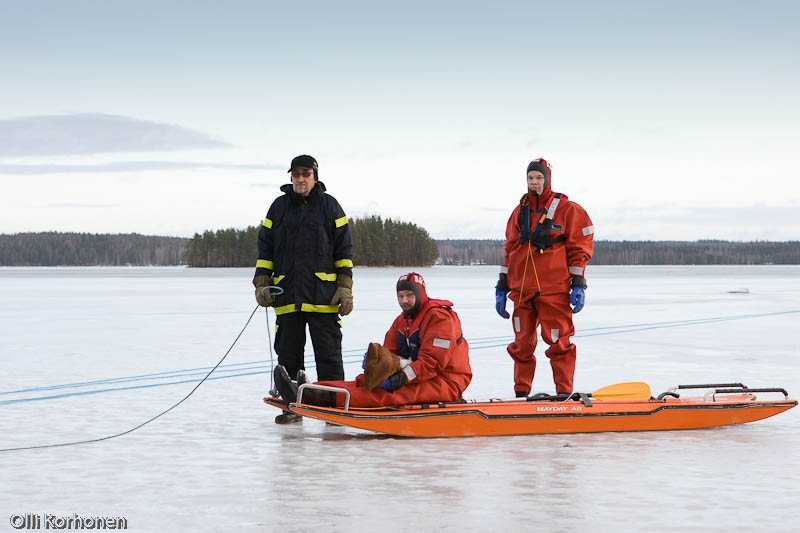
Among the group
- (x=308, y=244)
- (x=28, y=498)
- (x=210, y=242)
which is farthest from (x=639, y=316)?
(x=210, y=242)

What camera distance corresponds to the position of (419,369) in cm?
→ 540

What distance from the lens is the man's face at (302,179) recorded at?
592 cm

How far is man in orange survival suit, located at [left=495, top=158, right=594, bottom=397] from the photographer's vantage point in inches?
246

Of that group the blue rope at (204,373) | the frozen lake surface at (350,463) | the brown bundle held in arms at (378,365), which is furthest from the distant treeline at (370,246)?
the brown bundle held in arms at (378,365)

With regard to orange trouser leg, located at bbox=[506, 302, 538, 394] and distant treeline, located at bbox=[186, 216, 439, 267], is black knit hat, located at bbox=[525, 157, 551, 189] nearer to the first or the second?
orange trouser leg, located at bbox=[506, 302, 538, 394]

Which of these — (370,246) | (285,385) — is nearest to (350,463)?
(285,385)

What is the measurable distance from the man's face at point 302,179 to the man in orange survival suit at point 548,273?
153 cm

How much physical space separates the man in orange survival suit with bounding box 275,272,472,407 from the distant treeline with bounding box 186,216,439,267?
108304mm

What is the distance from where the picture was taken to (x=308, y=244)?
592 centimetres

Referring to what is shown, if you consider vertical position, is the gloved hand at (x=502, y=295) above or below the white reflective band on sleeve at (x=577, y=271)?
below

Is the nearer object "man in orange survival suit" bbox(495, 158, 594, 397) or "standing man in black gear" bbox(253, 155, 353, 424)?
"standing man in black gear" bbox(253, 155, 353, 424)

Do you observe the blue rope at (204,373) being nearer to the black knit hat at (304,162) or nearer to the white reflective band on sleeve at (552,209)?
the black knit hat at (304,162)

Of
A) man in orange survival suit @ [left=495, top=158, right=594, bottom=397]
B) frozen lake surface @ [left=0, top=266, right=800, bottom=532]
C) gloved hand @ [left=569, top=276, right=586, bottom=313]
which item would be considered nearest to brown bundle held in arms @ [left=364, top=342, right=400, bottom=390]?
frozen lake surface @ [left=0, top=266, right=800, bottom=532]

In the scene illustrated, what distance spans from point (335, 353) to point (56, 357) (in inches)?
192
